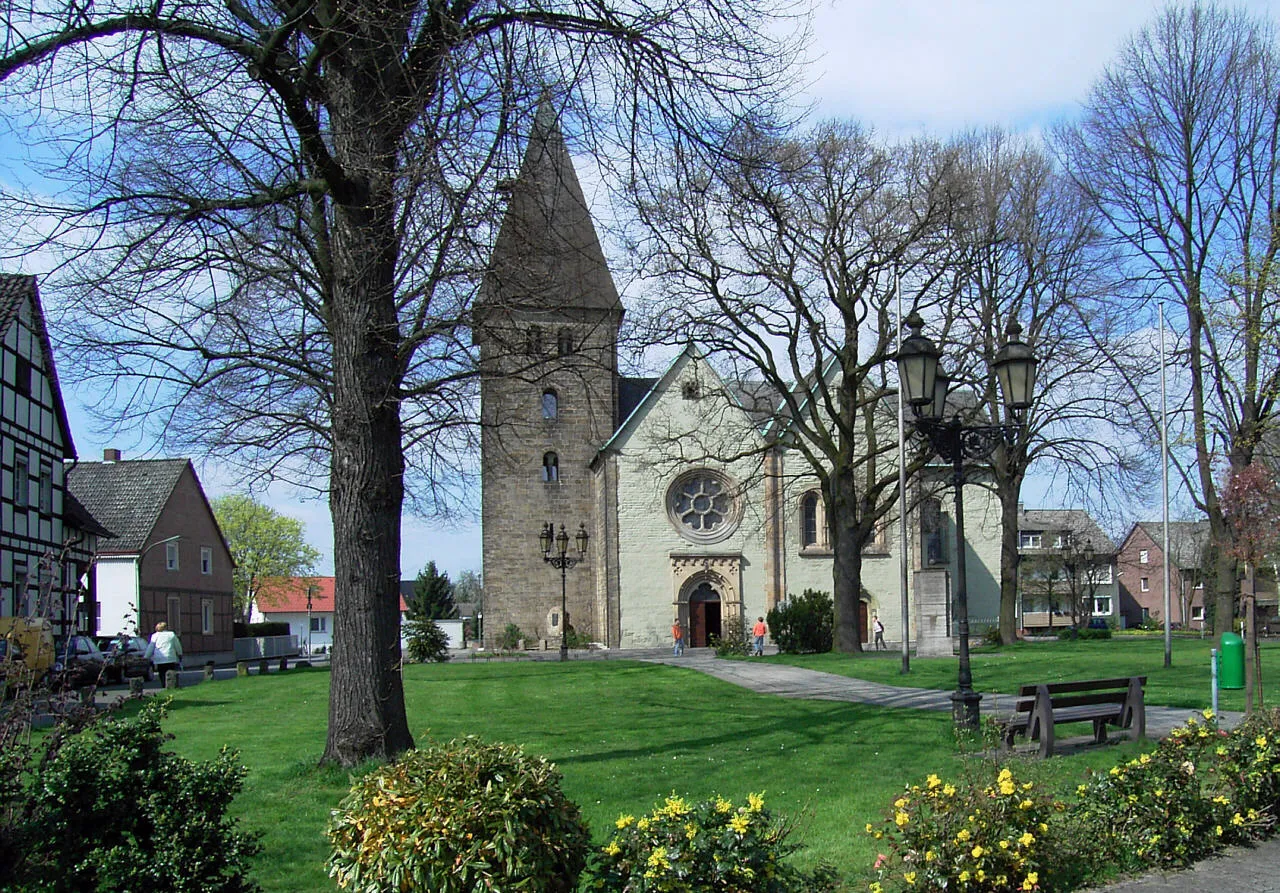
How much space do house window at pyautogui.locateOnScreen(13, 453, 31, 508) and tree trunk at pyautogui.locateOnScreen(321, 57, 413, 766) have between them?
78.1 feet

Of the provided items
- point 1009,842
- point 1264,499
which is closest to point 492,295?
point 1009,842

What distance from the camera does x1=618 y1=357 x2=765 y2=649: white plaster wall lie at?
149ft

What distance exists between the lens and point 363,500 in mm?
10086

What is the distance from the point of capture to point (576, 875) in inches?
205

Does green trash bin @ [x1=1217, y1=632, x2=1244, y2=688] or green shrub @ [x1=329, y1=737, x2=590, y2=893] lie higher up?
green shrub @ [x1=329, y1=737, x2=590, y2=893]

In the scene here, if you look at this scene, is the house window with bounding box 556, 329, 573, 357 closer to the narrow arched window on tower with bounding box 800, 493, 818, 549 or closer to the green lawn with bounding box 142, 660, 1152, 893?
the green lawn with bounding box 142, 660, 1152, 893

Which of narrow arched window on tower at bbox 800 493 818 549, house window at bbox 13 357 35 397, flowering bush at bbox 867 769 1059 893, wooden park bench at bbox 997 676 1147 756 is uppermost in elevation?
house window at bbox 13 357 35 397

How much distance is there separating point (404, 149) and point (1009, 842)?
6329 mm

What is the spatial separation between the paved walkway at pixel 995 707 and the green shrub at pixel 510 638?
580 centimetres

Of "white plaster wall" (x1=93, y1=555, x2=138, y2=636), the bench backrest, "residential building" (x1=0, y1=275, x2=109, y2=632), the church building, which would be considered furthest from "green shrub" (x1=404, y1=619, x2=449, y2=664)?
the bench backrest

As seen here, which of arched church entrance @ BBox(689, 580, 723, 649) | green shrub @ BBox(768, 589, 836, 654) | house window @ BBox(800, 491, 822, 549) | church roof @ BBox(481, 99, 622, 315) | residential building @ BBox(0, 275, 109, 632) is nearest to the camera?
church roof @ BBox(481, 99, 622, 315)

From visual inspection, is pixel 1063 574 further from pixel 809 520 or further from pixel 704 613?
pixel 704 613

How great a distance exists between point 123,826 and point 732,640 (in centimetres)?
3306

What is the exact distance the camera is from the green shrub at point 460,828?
15.8ft
